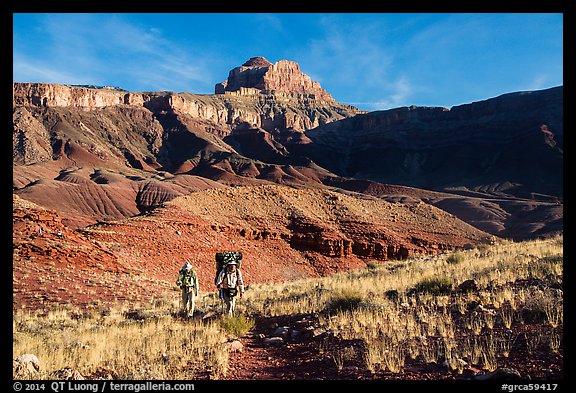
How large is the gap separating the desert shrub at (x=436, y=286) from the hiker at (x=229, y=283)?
14.0 ft

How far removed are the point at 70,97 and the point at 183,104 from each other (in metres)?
42.9

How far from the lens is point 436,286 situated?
8.27m

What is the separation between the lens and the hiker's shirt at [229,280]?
29.9ft

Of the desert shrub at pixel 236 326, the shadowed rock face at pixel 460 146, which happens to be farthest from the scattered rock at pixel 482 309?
the shadowed rock face at pixel 460 146

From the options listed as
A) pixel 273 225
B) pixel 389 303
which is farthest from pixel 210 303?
pixel 273 225

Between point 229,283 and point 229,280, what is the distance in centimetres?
7

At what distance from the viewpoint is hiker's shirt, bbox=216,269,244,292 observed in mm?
9117

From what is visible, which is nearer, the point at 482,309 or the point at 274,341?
the point at 482,309

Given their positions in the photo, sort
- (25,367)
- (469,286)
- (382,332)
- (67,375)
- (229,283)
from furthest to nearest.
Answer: (229,283)
(469,286)
(382,332)
(25,367)
(67,375)

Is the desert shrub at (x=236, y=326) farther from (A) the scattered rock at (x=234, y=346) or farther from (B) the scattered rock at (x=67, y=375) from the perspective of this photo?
(B) the scattered rock at (x=67, y=375)

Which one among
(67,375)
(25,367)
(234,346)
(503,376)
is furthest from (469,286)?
(25,367)
